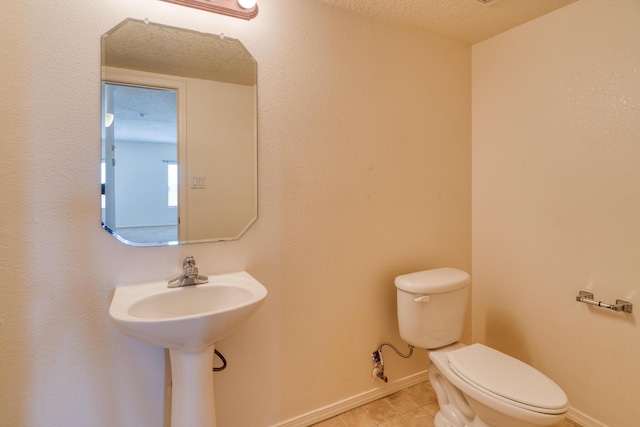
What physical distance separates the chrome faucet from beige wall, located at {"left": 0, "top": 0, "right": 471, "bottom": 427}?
0.07m

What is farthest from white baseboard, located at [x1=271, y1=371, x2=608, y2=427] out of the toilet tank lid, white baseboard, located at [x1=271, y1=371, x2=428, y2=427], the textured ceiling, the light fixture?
the textured ceiling

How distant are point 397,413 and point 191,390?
1.14 meters

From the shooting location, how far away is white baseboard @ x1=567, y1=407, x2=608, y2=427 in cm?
153

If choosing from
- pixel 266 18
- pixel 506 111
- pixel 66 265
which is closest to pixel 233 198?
pixel 66 265

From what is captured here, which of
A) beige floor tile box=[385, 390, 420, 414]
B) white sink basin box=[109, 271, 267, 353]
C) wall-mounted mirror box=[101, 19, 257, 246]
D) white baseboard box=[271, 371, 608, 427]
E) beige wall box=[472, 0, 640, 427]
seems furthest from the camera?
beige floor tile box=[385, 390, 420, 414]

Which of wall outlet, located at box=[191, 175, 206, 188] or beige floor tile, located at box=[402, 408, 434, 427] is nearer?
wall outlet, located at box=[191, 175, 206, 188]

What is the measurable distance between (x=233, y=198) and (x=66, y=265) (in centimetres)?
66

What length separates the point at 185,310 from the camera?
1237mm

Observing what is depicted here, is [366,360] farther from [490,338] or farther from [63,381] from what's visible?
[63,381]

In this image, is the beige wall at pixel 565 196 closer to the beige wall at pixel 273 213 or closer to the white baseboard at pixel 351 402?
the beige wall at pixel 273 213

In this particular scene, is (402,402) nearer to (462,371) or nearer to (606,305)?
(462,371)

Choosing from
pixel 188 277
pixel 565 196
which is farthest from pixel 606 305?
pixel 188 277

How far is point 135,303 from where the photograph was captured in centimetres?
109

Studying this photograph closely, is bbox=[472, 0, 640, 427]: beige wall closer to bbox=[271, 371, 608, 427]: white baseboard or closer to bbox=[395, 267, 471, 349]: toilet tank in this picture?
bbox=[271, 371, 608, 427]: white baseboard
